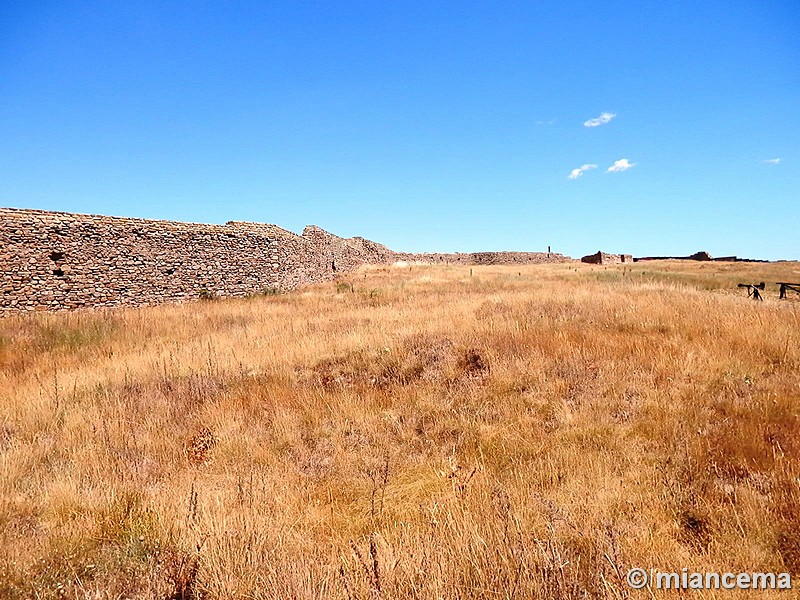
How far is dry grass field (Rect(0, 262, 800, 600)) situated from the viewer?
7.16 ft

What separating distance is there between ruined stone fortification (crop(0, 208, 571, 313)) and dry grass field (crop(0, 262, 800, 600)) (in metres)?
8.05

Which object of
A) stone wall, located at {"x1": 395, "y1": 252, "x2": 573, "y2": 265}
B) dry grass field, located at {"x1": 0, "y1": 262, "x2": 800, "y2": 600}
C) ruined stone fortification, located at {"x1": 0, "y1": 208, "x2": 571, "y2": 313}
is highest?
stone wall, located at {"x1": 395, "y1": 252, "x2": 573, "y2": 265}

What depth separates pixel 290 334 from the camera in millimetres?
8273

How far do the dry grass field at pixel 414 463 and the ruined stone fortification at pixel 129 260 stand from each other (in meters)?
8.05

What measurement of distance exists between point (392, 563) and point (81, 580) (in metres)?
1.82

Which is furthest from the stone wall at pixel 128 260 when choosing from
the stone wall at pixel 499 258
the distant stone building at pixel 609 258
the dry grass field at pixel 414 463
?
the distant stone building at pixel 609 258

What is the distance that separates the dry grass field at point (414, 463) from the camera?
2.18 m

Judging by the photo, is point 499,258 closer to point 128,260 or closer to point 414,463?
point 128,260

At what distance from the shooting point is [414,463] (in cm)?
352

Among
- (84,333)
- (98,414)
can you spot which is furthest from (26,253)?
(98,414)

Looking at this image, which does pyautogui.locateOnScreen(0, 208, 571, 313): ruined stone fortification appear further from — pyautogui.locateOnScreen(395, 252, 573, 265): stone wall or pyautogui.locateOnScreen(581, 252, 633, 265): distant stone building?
pyautogui.locateOnScreen(581, 252, 633, 265): distant stone building

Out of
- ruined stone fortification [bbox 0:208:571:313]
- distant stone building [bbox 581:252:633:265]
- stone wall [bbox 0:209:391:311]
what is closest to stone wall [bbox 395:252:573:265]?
distant stone building [bbox 581:252:633:265]

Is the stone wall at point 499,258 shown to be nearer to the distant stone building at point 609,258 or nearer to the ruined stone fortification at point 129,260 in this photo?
the distant stone building at point 609,258

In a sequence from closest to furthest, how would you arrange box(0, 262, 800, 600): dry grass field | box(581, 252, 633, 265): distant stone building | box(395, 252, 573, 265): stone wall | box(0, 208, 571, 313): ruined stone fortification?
box(0, 262, 800, 600): dry grass field
box(0, 208, 571, 313): ruined stone fortification
box(581, 252, 633, 265): distant stone building
box(395, 252, 573, 265): stone wall
